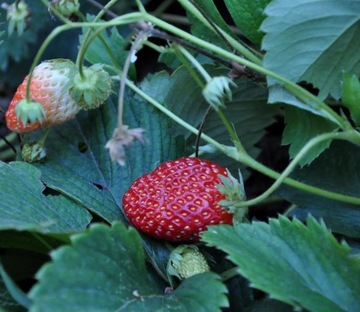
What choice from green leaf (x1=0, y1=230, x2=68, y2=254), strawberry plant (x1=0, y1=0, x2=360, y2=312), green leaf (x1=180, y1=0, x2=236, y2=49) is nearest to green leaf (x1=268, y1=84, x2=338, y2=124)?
strawberry plant (x1=0, y1=0, x2=360, y2=312)

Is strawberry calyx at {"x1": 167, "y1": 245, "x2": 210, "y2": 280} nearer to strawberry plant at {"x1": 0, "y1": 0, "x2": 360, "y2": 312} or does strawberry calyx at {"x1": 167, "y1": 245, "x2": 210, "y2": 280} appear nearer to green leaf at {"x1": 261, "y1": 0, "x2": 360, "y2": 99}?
strawberry plant at {"x1": 0, "y1": 0, "x2": 360, "y2": 312}

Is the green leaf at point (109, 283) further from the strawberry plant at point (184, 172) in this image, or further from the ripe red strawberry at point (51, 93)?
the ripe red strawberry at point (51, 93)

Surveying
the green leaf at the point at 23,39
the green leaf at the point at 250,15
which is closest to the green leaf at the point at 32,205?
the green leaf at the point at 250,15

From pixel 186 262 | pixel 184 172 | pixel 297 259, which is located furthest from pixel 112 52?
pixel 297 259

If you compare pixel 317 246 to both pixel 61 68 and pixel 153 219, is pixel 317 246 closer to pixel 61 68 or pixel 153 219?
pixel 153 219

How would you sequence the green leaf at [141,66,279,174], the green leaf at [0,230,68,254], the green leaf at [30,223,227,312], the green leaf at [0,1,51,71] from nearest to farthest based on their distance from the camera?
the green leaf at [30,223,227,312] < the green leaf at [0,230,68,254] < the green leaf at [141,66,279,174] < the green leaf at [0,1,51,71]

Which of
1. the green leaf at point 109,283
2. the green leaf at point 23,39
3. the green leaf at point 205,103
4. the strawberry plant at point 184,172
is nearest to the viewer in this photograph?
the green leaf at point 109,283

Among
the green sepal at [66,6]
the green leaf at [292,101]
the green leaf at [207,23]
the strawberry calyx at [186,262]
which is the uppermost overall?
the green sepal at [66,6]
